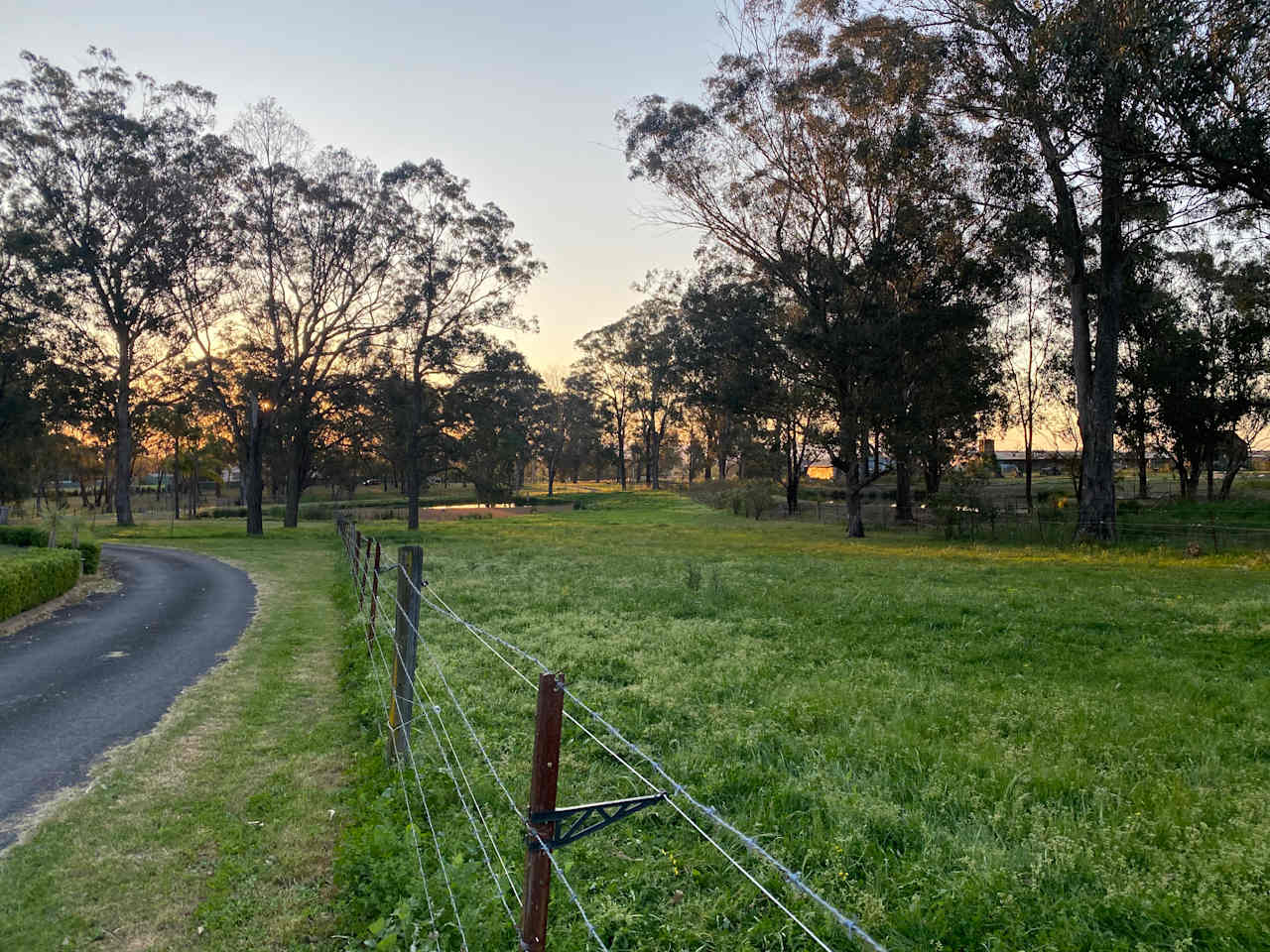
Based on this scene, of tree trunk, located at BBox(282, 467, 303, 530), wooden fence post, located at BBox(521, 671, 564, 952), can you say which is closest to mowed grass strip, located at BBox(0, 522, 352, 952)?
wooden fence post, located at BBox(521, 671, 564, 952)

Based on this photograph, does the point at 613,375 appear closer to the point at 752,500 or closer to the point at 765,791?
the point at 752,500

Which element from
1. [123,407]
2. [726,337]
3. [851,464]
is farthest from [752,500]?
[123,407]

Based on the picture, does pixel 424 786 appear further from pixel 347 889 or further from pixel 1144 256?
pixel 1144 256

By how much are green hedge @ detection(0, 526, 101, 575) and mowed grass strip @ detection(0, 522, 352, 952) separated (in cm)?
1361

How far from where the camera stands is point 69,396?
38.1 m

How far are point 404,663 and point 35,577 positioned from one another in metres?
13.1

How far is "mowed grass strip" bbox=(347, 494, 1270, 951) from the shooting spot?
3787 millimetres

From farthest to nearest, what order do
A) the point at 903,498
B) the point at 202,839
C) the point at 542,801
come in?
the point at 903,498 < the point at 202,839 < the point at 542,801

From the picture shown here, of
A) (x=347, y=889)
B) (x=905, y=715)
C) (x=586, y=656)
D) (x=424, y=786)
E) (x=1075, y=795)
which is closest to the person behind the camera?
(x=347, y=889)

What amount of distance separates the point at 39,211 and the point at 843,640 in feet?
131

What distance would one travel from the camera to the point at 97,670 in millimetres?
10305

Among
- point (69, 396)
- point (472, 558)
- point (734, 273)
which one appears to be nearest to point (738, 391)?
point (734, 273)

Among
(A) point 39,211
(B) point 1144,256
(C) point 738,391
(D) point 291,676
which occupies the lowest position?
(D) point 291,676

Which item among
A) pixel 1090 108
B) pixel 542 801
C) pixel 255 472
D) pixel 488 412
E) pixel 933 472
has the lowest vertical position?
pixel 542 801
